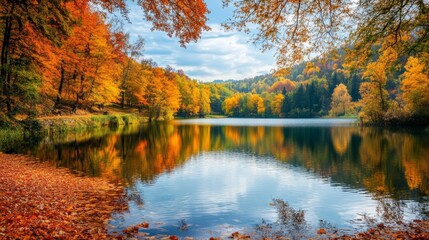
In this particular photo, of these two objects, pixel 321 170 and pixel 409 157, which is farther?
pixel 409 157

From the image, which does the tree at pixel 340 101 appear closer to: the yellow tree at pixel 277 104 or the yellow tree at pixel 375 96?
the yellow tree at pixel 277 104

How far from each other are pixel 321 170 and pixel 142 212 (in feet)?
34.2

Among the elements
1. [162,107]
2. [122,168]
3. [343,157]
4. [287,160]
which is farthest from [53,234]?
[162,107]

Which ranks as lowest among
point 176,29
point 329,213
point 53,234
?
point 329,213

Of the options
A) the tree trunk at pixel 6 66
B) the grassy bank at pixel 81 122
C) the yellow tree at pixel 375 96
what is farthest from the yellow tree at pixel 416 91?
the tree trunk at pixel 6 66

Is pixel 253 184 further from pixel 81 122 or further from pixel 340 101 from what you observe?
pixel 340 101

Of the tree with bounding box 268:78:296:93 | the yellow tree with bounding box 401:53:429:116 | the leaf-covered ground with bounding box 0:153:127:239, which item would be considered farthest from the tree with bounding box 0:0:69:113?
the tree with bounding box 268:78:296:93

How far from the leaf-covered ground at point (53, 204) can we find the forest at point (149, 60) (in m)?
5.73

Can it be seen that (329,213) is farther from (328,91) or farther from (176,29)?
(328,91)

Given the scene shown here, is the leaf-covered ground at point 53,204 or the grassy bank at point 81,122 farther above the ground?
the grassy bank at point 81,122

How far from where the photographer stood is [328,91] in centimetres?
12588

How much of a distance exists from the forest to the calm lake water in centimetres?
440

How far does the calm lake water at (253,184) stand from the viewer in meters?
8.44

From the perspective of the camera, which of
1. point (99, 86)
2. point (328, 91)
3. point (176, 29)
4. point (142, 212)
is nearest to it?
point (142, 212)
